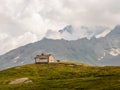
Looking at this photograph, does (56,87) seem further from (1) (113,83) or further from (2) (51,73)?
(2) (51,73)

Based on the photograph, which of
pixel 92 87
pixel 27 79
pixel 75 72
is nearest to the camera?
pixel 92 87

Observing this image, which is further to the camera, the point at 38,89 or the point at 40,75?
the point at 40,75

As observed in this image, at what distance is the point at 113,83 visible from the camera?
13138 cm

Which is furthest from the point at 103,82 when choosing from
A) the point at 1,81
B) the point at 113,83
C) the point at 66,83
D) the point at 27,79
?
the point at 1,81

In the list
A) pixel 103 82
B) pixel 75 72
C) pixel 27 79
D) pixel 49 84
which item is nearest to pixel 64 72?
pixel 75 72

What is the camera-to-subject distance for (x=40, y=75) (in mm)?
198125

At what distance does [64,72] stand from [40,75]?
14127 mm

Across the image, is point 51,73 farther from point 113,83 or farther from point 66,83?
point 113,83

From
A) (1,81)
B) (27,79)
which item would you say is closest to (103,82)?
(27,79)

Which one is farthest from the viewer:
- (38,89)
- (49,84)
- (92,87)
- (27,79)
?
(27,79)

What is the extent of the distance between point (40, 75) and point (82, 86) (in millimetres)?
66567

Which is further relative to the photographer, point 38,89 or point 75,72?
point 75,72

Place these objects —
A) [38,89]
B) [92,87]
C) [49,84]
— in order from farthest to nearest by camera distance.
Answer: [49,84] → [38,89] → [92,87]

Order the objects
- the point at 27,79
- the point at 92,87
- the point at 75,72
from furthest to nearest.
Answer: the point at 75,72, the point at 27,79, the point at 92,87
